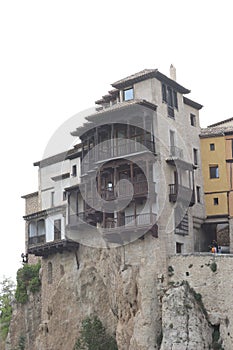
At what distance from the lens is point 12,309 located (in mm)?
73062

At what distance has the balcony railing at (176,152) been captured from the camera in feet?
194

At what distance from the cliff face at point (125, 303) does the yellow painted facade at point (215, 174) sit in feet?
28.2

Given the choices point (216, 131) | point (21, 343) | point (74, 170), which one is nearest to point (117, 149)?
point (216, 131)

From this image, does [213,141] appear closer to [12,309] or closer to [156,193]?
[156,193]

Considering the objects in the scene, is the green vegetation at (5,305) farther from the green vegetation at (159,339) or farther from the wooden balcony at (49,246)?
the green vegetation at (159,339)

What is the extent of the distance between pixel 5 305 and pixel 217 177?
2958 cm

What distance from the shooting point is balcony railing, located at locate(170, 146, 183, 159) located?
2330 inches

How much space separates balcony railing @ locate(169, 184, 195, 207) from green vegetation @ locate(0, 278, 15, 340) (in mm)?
26561

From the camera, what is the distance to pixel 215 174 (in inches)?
2462

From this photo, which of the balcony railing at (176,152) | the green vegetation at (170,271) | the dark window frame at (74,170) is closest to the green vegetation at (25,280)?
the dark window frame at (74,170)

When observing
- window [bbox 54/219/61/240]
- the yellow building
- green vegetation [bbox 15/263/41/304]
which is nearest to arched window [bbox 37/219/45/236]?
window [bbox 54/219/61/240]

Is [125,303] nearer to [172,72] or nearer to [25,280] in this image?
[25,280]

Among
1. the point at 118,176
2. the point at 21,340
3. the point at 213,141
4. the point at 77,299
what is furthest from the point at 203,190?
the point at 21,340

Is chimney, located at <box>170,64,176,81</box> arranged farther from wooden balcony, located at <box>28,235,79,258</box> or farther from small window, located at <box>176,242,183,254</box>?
wooden balcony, located at <box>28,235,79,258</box>
